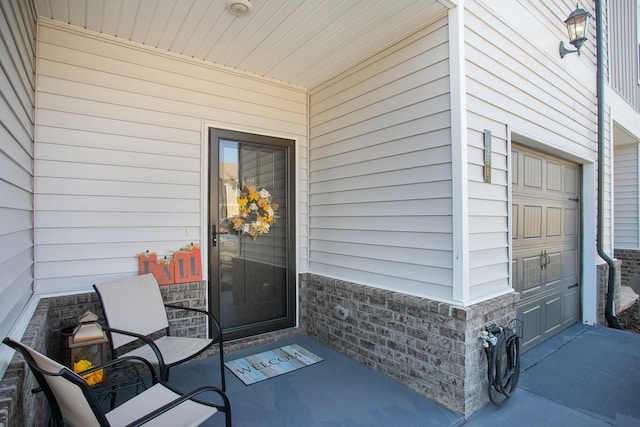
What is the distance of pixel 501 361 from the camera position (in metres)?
2.65

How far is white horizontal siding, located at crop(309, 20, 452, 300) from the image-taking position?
262 cm

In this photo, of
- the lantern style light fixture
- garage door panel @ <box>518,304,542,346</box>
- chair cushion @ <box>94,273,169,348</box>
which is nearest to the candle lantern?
chair cushion @ <box>94,273,169,348</box>

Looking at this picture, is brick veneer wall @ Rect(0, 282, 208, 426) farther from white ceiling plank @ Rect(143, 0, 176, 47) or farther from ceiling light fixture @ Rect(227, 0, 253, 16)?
ceiling light fixture @ Rect(227, 0, 253, 16)

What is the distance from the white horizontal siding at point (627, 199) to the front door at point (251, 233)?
708 cm

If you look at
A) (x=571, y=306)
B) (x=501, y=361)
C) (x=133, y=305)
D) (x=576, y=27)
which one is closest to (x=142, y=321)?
(x=133, y=305)

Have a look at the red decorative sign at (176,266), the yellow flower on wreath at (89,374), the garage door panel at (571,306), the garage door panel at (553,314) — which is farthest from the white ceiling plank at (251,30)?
the garage door panel at (571,306)

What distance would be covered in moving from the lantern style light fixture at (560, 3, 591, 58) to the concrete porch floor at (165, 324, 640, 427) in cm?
347

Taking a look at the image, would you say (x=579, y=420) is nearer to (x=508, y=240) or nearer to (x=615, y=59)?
(x=508, y=240)

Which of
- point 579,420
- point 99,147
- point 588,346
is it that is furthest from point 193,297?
point 588,346

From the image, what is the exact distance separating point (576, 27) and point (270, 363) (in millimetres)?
4915

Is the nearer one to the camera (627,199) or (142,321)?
(142,321)

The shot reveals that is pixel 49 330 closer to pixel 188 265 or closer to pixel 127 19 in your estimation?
pixel 188 265

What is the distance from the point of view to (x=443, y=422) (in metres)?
2.30

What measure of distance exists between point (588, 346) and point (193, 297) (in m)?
4.35
